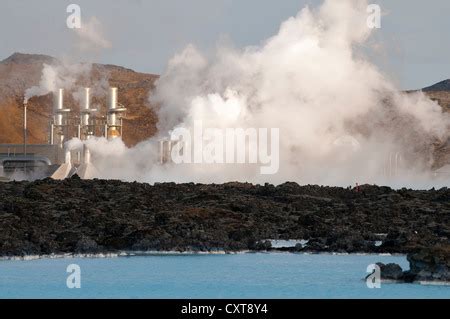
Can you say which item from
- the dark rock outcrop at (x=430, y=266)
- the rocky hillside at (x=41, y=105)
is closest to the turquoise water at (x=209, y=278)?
the dark rock outcrop at (x=430, y=266)

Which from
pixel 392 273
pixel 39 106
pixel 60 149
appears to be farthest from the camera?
pixel 39 106

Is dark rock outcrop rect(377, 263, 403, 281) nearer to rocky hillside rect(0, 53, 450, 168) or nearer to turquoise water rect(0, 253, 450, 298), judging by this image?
turquoise water rect(0, 253, 450, 298)

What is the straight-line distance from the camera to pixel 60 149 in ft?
314

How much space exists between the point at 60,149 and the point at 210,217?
33.3 m

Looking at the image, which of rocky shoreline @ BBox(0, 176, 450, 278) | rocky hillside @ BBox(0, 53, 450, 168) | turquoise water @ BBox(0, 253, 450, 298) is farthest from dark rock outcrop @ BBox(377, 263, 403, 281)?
rocky hillside @ BBox(0, 53, 450, 168)

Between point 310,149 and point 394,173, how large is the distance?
16.5 m

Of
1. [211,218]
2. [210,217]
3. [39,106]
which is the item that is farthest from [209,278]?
[39,106]

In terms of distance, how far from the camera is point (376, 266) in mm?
42156

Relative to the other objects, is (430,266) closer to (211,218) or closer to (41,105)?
(211,218)

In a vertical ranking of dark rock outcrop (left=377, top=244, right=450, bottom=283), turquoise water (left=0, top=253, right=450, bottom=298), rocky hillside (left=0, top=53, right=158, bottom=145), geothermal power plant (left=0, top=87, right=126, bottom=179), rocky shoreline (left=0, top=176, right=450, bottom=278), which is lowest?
turquoise water (left=0, top=253, right=450, bottom=298)

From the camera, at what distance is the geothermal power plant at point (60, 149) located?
306 feet

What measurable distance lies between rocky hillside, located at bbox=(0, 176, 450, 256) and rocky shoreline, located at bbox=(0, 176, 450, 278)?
6 centimetres

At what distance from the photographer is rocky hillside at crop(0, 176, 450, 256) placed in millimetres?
52500
